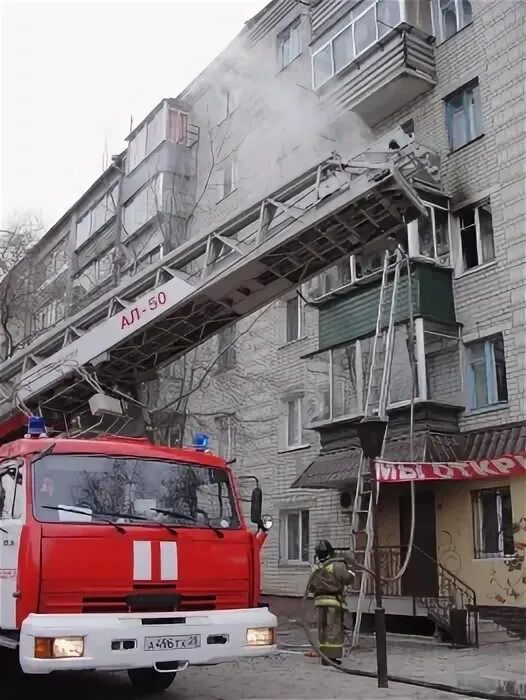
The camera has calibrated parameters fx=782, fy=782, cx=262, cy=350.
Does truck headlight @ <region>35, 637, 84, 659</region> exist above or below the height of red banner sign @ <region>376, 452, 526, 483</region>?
below

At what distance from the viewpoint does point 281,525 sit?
17781 millimetres

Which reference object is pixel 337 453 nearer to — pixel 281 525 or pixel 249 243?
pixel 281 525

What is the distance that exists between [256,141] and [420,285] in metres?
6.57

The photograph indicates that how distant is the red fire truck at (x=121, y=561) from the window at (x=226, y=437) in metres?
12.5

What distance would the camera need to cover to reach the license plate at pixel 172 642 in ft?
19.3

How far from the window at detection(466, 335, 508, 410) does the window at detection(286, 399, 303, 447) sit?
4.97 metres

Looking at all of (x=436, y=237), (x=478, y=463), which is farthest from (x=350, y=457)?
(x=436, y=237)

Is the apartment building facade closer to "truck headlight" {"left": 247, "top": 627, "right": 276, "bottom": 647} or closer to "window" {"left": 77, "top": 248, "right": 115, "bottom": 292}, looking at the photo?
"window" {"left": 77, "top": 248, "right": 115, "bottom": 292}

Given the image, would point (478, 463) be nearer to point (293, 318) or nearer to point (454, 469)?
point (454, 469)

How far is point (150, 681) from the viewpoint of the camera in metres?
7.52

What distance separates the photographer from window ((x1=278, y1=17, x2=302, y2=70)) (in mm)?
19592

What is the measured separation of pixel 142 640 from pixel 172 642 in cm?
26

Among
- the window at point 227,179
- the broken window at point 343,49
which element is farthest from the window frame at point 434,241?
the window at point 227,179

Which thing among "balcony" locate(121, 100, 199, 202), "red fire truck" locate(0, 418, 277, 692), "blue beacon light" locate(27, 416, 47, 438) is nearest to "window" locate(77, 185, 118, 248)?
"balcony" locate(121, 100, 199, 202)
